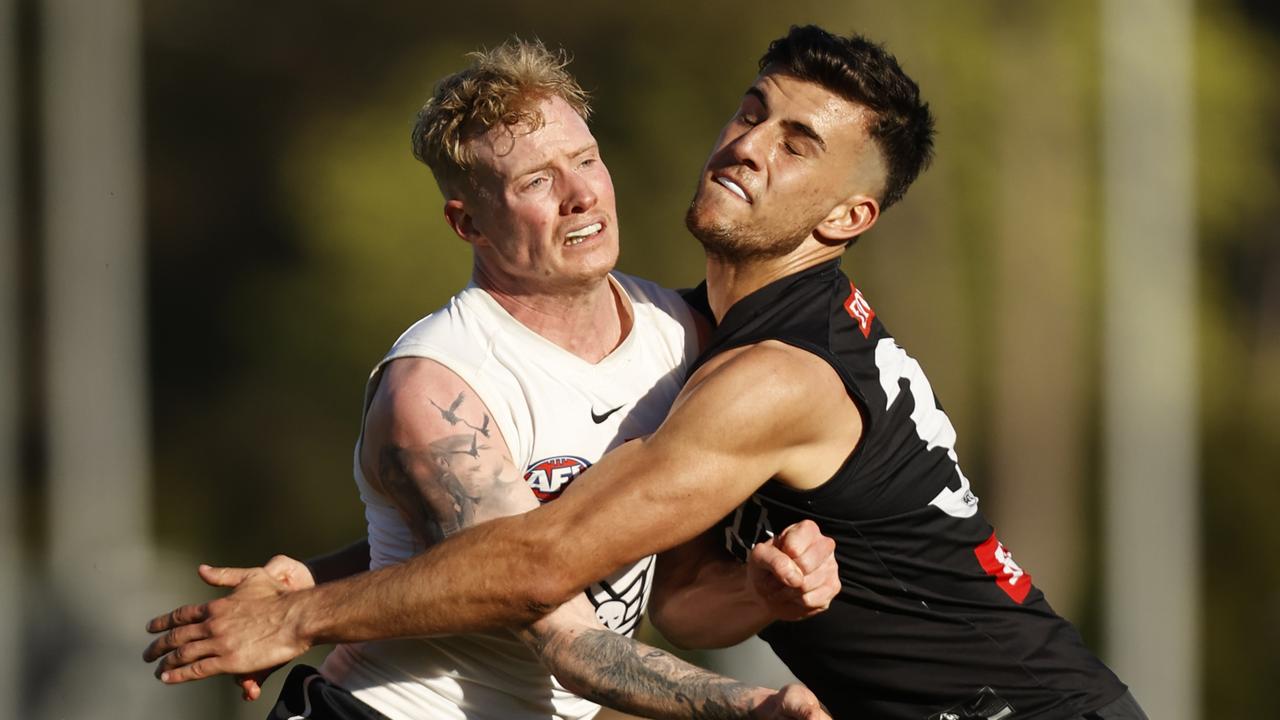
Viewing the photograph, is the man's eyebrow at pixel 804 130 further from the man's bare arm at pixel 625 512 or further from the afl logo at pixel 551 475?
the afl logo at pixel 551 475

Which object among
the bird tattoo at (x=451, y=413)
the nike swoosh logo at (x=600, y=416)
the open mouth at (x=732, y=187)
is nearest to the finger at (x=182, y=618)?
the bird tattoo at (x=451, y=413)

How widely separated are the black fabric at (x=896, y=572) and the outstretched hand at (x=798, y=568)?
1.55 ft

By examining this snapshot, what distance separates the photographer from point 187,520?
47.9 ft

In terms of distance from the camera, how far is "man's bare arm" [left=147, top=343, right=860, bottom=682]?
4.18 meters

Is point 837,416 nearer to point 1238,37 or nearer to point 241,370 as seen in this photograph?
point 241,370

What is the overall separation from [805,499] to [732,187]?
1.03 metres

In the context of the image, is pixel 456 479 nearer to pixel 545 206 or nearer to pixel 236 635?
pixel 236 635

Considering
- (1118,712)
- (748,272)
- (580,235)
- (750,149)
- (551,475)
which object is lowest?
(1118,712)

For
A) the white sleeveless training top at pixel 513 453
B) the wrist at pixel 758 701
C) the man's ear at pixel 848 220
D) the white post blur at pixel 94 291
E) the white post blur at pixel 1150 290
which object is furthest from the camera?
the white post blur at pixel 1150 290

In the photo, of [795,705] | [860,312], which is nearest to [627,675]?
[795,705]

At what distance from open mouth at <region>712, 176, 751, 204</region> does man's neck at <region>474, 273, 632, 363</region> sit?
18.3 inches

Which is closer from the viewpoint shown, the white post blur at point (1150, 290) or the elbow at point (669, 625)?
the elbow at point (669, 625)

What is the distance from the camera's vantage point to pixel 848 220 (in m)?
5.10

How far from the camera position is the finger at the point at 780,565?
3928 mm
